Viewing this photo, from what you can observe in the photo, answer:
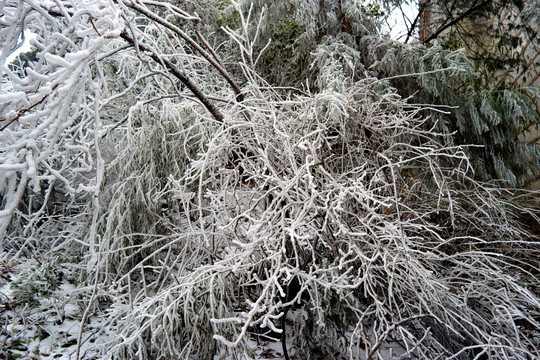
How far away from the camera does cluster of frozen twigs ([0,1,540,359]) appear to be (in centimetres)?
168

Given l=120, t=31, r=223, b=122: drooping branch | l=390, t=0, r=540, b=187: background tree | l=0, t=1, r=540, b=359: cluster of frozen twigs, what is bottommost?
l=0, t=1, r=540, b=359: cluster of frozen twigs

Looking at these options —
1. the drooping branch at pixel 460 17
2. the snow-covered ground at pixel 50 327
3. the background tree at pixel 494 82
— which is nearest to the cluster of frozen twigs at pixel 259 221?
the snow-covered ground at pixel 50 327

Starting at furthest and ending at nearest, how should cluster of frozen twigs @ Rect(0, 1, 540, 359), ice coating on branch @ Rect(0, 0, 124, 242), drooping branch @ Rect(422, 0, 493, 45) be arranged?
drooping branch @ Rect(422, 0, 493, 45)
cluster of frozen twigs @ Rect(0, 1, 540, 359)
ice coating on branch @ Rect(0, 0, 124, 242)

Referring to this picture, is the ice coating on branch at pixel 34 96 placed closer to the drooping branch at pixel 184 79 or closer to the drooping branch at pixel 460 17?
the drooping branch at pixel 184 79

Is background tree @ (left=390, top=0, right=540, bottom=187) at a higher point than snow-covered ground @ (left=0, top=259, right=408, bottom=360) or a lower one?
higher

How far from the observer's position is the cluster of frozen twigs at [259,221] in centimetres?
168

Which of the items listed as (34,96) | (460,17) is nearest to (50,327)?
(34,96)

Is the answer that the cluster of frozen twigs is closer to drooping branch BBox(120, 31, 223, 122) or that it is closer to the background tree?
drooping branch BBox(120, 31, 223, 122)

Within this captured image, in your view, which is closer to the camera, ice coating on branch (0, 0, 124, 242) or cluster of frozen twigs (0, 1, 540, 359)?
ice coating on branch (0, 0, 124, 242)

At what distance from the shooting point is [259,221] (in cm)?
201

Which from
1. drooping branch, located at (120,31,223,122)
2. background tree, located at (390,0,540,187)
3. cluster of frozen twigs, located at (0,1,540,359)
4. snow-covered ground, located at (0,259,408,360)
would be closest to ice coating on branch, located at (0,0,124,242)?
cluster of frozen twigs, located at (0,1,540,359)

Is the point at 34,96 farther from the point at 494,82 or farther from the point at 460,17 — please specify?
the point at 494,82

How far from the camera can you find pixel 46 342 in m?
3.08

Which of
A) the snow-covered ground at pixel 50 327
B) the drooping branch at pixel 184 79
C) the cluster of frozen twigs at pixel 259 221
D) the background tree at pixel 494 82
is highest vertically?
the background tree at pixel 494 82
